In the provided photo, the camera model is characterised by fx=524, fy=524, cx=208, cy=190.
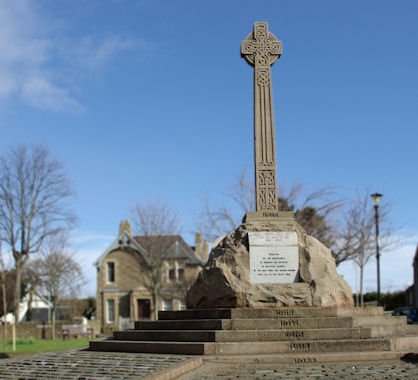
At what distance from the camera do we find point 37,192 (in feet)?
114

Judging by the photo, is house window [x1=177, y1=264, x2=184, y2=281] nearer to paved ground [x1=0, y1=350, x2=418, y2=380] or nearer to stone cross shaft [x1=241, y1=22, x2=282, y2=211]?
stone cross shaft [x1=241, y1=22, x2=282, y2=211]

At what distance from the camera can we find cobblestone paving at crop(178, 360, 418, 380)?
7352 mm

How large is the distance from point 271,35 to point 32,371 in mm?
9575

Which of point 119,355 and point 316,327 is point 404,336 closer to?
point 316,327

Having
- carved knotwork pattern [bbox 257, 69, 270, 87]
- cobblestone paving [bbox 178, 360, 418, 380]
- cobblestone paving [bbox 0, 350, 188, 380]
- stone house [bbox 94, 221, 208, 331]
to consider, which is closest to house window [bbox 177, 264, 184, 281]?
stone house [bbox 94, 221, 208, 331]

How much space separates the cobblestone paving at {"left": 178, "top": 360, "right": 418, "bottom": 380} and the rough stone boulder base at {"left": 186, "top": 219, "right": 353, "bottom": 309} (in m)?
2.52

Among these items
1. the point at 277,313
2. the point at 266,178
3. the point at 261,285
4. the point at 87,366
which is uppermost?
the point at 266,178

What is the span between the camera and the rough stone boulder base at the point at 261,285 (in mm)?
10828

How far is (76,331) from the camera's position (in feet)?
113

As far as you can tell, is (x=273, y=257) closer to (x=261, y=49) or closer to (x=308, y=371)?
(x=308, y=371)

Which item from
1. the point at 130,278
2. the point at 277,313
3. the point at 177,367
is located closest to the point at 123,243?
Result: the point at 130,278

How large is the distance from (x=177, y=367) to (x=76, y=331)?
28769 millimetres

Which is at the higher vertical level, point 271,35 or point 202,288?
point 271,35

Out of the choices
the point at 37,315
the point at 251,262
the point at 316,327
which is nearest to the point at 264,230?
the point at 251,262
